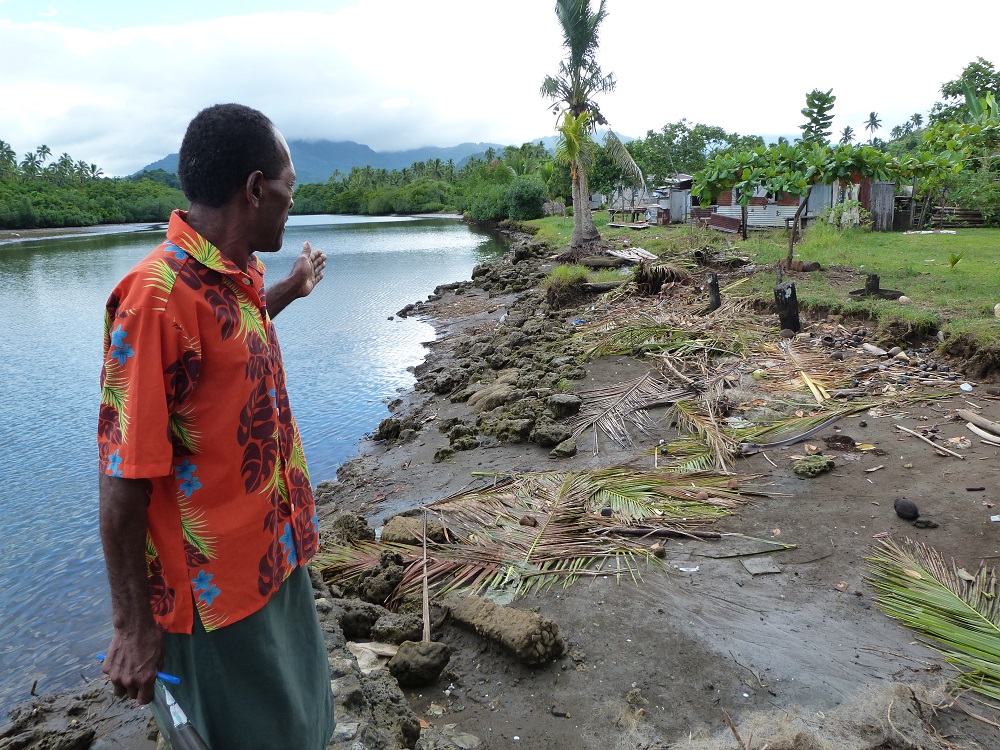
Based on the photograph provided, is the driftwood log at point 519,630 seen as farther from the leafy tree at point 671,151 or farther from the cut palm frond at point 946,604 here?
the leafy tree at point 671,151

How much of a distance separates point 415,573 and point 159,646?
8.75 feet

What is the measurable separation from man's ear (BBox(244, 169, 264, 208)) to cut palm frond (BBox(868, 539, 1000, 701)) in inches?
131

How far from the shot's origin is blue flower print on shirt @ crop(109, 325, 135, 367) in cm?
144

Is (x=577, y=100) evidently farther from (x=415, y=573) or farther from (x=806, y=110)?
(x=415, y=573)

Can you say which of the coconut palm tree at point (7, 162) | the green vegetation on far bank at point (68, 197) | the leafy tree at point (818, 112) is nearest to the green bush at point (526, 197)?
the leafy tree at point (818, 112)

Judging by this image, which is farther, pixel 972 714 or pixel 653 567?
pixel 653 567

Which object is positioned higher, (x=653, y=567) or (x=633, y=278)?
(x=633, y=278)

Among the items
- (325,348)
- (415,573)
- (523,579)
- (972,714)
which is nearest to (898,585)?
(972,714)

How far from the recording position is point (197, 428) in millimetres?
1575

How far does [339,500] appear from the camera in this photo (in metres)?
6.86

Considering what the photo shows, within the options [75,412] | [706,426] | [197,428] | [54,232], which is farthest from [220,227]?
[54,232]

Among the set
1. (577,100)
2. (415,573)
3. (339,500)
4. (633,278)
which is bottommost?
(339,500)

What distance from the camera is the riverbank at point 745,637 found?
2775 millimetres

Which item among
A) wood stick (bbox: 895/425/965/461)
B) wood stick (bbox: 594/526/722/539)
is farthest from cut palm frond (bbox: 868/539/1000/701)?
wood stick (bbox: 895/425/965/461)
